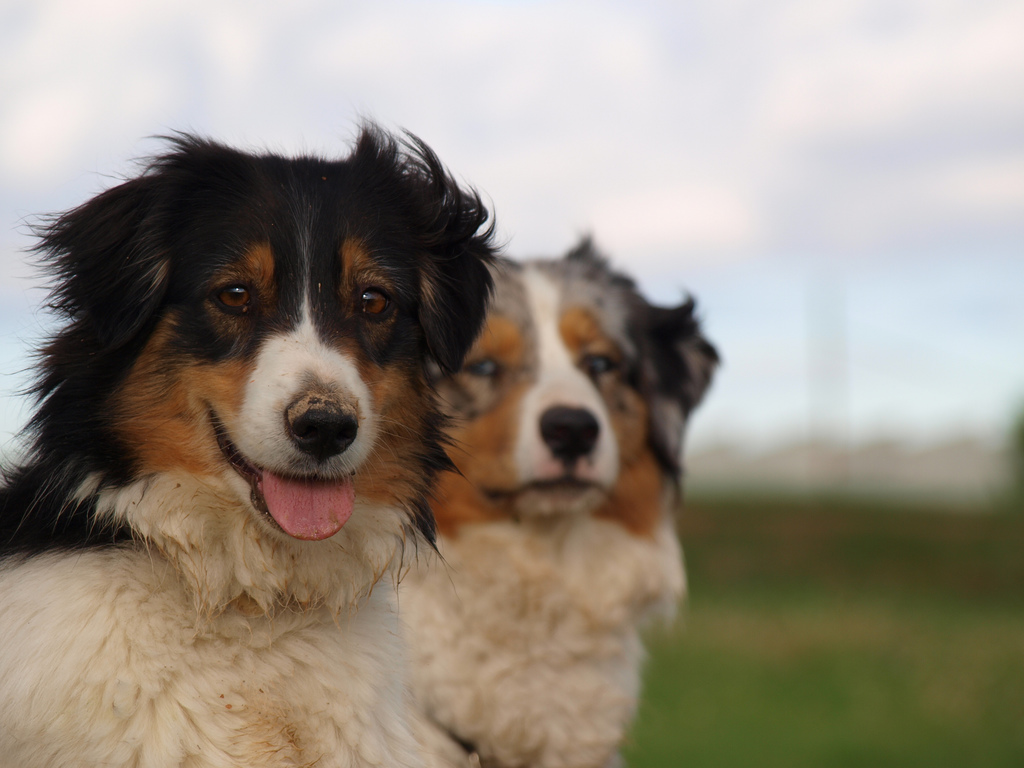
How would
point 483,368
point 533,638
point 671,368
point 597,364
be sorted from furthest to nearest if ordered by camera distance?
point 671,368 < point 597,364 < point 483,368 < point 533,638

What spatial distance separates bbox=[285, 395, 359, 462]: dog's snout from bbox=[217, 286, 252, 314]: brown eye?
1.53 ft

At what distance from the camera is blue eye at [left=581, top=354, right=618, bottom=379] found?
527cm

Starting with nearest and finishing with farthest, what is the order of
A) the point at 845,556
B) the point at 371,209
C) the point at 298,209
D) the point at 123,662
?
1. the point at 123,662
2. the point at 298,209
3. the point at 371,209
4. the point at 845,556

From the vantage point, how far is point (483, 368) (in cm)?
505

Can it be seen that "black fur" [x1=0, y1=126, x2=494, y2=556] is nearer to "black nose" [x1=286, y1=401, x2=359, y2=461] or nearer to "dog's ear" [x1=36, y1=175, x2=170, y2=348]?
"dog's ear" [x1=36, y1=175, x2=170, y2=348]

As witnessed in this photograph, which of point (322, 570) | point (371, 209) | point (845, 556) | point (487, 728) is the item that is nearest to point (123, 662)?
point (322, 570)

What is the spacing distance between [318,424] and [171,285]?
0.76 m

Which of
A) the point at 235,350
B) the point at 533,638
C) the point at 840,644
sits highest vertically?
the point at 235,350

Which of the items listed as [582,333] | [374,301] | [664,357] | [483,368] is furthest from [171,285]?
[664,357]

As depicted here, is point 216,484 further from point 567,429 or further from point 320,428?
point 567,429

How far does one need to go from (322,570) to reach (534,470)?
1.73m

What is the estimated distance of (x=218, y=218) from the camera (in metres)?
3.30

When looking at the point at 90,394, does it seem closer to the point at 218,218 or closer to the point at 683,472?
the point at 218,218

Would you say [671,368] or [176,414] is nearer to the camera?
[176,414]
